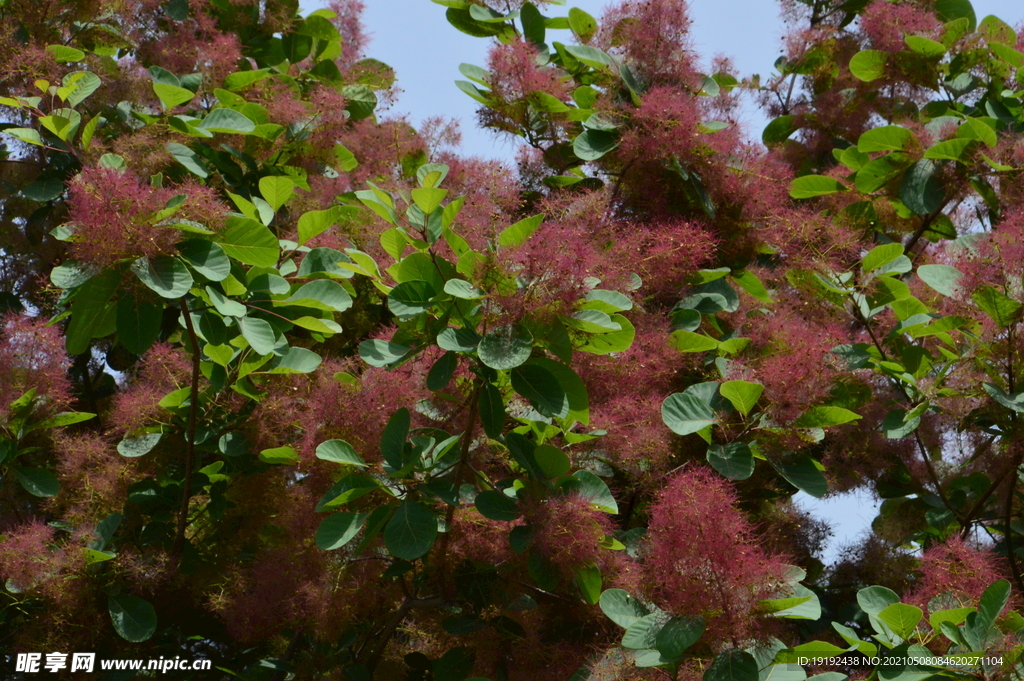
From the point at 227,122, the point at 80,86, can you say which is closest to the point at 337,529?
the point at 227,122

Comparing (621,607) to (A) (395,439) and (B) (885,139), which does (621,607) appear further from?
(B) (885,139)

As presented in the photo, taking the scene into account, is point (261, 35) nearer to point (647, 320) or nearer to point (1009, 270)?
point (647, 320)

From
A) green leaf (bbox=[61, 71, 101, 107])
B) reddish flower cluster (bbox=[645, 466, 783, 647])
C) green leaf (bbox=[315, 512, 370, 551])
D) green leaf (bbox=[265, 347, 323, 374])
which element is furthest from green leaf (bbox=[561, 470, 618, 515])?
green leaf (bbox=[61, 71, 101, 107])

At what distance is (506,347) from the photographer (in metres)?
2.38

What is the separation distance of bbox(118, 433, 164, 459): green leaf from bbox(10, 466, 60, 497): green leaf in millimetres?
267

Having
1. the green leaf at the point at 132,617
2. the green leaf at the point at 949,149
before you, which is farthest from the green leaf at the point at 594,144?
the green leaf at the point at 132,617

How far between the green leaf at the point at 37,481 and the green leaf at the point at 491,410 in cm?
157

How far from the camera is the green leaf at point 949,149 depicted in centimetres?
326

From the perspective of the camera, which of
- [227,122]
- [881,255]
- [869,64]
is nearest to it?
[881,255]

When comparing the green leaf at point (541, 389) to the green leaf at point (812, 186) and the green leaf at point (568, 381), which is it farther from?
the green leaf at point (812, 186)

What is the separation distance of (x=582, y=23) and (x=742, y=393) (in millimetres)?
1871

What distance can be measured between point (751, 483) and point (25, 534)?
2.35m

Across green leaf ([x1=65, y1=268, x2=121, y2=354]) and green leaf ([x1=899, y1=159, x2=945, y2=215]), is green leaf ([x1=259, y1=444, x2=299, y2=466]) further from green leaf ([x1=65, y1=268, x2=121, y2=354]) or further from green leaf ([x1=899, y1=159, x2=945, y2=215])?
green leaf ([x1=899, y1=159, x2=945, y2=215])

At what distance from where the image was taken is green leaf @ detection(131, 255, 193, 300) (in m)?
2.39
